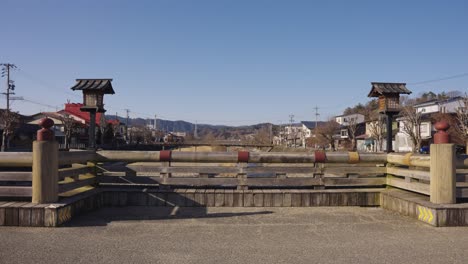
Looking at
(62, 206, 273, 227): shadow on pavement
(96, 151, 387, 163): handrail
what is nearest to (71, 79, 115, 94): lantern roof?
(96, 151, 387, 163): handrail

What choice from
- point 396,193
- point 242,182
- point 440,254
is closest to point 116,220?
point 242,182

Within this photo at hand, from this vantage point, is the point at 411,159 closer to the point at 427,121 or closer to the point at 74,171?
the point at 74,171

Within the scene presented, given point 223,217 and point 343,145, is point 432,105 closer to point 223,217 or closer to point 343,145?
point 343,145

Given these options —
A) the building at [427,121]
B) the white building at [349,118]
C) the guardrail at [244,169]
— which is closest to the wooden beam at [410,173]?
the guardrail at [244,169]

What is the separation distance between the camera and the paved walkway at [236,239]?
171 inches

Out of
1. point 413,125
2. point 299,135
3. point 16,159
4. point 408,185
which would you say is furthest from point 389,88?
point 299,135

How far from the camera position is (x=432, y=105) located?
2559 inches

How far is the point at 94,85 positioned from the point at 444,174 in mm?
7557

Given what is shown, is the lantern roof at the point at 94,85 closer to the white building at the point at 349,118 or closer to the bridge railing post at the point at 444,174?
the bridge railing post at the point at 444,174

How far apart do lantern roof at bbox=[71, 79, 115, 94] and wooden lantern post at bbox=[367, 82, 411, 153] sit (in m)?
6.64

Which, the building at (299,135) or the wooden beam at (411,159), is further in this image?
the building at (299,135)

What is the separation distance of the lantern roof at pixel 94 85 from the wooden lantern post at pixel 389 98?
664 cm

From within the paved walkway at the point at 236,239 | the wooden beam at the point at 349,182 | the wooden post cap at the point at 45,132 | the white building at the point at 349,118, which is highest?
the white building at the point at 349,118

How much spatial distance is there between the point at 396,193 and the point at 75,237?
5.92 metres
